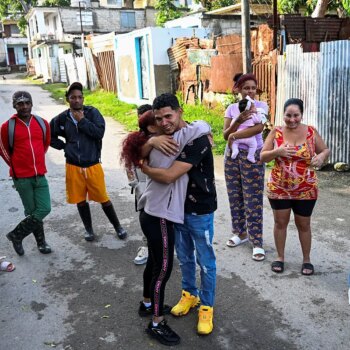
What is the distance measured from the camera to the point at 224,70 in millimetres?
10398

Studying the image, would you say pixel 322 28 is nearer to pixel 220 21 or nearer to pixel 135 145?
pixel 135 145

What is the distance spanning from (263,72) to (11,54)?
153ft

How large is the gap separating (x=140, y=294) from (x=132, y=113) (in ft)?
35.4

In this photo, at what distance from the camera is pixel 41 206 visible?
14.1ft

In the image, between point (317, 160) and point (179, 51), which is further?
point (179, 51)

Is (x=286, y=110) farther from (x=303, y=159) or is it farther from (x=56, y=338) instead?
(x=56, y=338)

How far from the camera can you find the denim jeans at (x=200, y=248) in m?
2.88

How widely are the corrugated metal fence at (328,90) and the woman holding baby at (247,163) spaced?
3.32 m

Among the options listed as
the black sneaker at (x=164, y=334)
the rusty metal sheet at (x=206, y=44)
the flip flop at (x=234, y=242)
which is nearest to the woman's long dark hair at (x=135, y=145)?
the black sneaker at (x=164, y=334)

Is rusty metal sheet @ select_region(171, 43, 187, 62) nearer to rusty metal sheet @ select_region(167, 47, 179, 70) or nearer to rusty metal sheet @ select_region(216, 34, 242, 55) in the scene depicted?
rusty metal sheet @ select_region(167, 47, 179, 70)

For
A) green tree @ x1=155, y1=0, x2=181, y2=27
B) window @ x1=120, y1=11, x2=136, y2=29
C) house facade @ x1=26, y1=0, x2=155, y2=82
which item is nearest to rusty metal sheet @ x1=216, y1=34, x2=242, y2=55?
green tree @ x1=155, y1=0, x2=181, y2=27

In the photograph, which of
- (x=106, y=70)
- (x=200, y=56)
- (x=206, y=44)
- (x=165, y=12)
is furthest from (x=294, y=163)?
(x=165, y=12)

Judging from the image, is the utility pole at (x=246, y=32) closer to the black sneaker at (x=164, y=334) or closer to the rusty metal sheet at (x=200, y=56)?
the rusty metal sheet at (x=200, y=56)

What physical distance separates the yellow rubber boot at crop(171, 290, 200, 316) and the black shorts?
1.12 m
